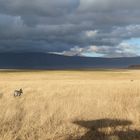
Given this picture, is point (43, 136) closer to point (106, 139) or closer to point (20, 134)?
point (20, 134)

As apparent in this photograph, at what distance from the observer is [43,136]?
8859 millimetres

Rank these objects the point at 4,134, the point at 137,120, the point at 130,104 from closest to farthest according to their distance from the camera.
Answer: the point at 4,134 < the point at 137,120 < the point at 130,104

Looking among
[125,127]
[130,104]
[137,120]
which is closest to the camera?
[125,127]

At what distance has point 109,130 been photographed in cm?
952

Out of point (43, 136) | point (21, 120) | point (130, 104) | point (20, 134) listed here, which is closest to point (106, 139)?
point (43, 136)

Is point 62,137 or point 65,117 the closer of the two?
point 62,137

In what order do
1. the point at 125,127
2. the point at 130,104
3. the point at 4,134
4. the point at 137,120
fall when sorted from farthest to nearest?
the point at 130,104
the point at 137,120
the point at 125,127
the point at 4,134

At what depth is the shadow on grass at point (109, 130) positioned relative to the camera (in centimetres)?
892

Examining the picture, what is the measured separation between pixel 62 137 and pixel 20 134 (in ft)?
3.32

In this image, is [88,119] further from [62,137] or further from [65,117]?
[62,137]

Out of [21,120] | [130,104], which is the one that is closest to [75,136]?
[21,120]

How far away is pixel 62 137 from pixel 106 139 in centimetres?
106

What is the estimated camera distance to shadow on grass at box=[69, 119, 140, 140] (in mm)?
8922

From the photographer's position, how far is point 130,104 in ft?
46.8
